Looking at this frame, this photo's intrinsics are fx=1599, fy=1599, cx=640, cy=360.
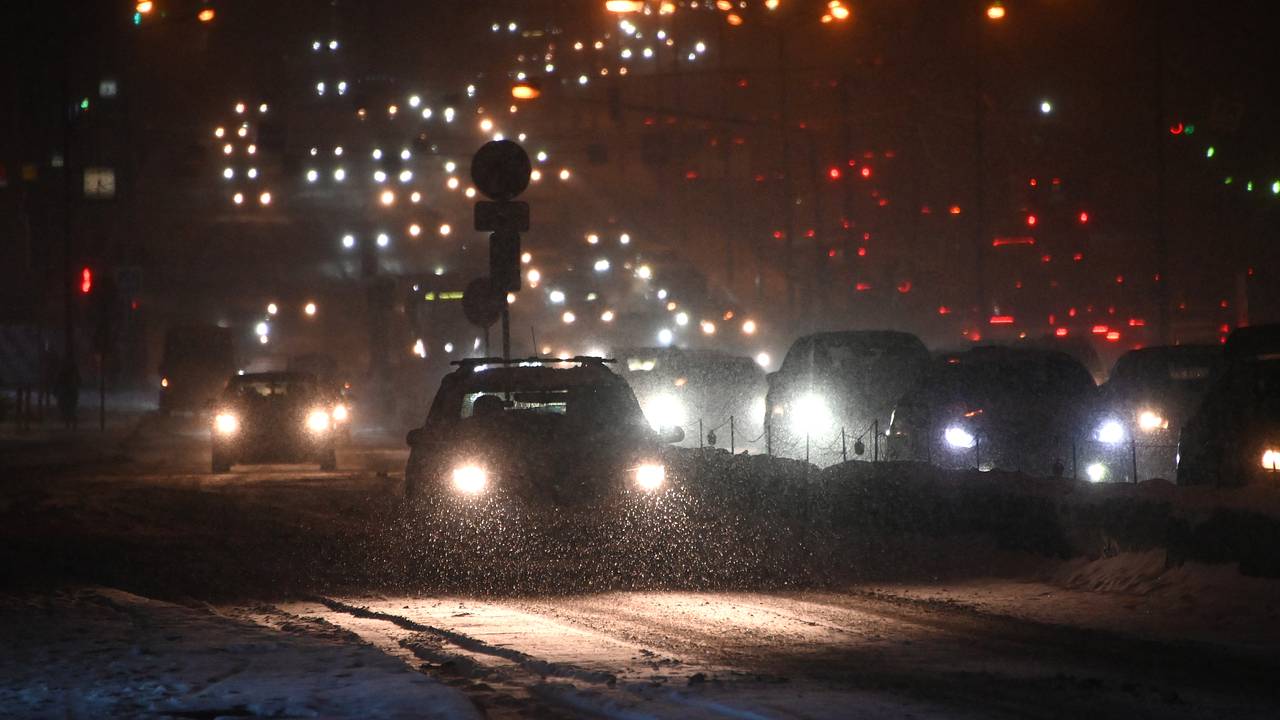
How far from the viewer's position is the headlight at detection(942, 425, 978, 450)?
18.3 metres

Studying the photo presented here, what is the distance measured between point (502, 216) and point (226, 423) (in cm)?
1227

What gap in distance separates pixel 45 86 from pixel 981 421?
74913 mm

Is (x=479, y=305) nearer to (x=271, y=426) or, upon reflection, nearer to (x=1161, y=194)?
(x=271, y=426)

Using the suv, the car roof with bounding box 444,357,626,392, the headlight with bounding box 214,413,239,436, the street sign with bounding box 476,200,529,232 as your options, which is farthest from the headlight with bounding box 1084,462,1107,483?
the headlight with bounding box 214,413,239,436

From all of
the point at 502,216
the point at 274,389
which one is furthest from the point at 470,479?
the point at 274,389

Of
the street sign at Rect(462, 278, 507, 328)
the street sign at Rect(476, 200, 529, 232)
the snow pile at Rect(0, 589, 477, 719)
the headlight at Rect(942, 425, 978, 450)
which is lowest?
the snow pile at Rect(0, 589, 477, 719)

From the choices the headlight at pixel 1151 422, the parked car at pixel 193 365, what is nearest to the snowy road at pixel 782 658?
the headlight at pixel 1151 422

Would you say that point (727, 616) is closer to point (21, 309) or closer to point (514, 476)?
point (514, 476)

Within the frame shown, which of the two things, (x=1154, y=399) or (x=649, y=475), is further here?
(x=1154, y=399)

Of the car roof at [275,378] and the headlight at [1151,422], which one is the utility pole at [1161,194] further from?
the car roof at [275,378]

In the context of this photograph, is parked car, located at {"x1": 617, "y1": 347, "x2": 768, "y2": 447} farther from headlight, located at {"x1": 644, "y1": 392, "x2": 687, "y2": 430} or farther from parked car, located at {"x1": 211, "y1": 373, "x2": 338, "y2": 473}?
parked car, located at {"x1": 211, "y1": 373, "x2": 338, "y2": 473}

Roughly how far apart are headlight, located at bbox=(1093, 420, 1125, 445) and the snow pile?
11249 mm

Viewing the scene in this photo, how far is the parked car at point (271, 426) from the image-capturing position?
27875 mm

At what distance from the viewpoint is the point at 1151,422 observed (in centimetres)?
2139
